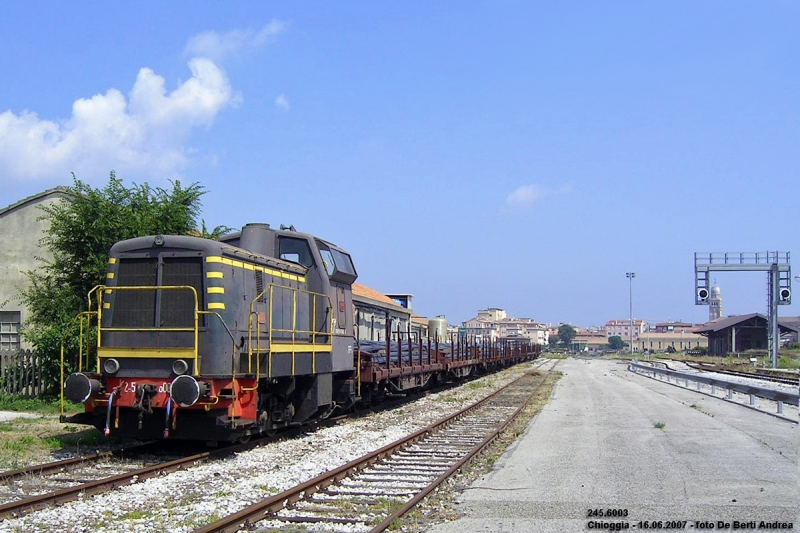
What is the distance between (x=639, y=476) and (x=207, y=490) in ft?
16.7

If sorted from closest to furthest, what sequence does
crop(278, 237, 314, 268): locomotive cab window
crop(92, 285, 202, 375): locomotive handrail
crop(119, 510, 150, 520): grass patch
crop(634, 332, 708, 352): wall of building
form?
crop(119, 510, 150, 520): grass patch → crop(92, 285, 202, 375): locomotive handrail → crop(278, 237, 314, 268): locomotive cab window → crop(634, 332, 708, 352): wall of building

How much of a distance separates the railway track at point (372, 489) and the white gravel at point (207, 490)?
432 millimetres

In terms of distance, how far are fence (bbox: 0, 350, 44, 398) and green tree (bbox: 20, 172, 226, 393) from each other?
0.76 feet

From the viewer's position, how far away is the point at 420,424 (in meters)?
14.7

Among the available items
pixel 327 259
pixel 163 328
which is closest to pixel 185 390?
pixel 163 328

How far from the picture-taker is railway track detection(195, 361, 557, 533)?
6629mm

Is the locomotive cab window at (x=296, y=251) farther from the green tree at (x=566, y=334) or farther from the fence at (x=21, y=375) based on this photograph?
the green tree at (x=566, y=334)

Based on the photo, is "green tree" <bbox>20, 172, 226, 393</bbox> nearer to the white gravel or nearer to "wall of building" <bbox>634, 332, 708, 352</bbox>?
the white gravel

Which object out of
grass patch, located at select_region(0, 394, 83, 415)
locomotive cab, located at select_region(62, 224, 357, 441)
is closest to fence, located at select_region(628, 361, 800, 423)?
locomotive cab, located at select_region(62, 224, 357, 441)

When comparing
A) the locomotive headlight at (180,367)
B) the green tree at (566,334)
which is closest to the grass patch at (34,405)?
the locomotive headlight at (180,367)

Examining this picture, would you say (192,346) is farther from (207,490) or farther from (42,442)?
(42,442)

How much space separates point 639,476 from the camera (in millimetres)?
8953

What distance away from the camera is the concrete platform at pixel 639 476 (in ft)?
22.7

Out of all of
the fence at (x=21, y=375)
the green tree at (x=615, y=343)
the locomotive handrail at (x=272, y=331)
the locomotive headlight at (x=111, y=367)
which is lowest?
the green tree at (x=615, y=343)
